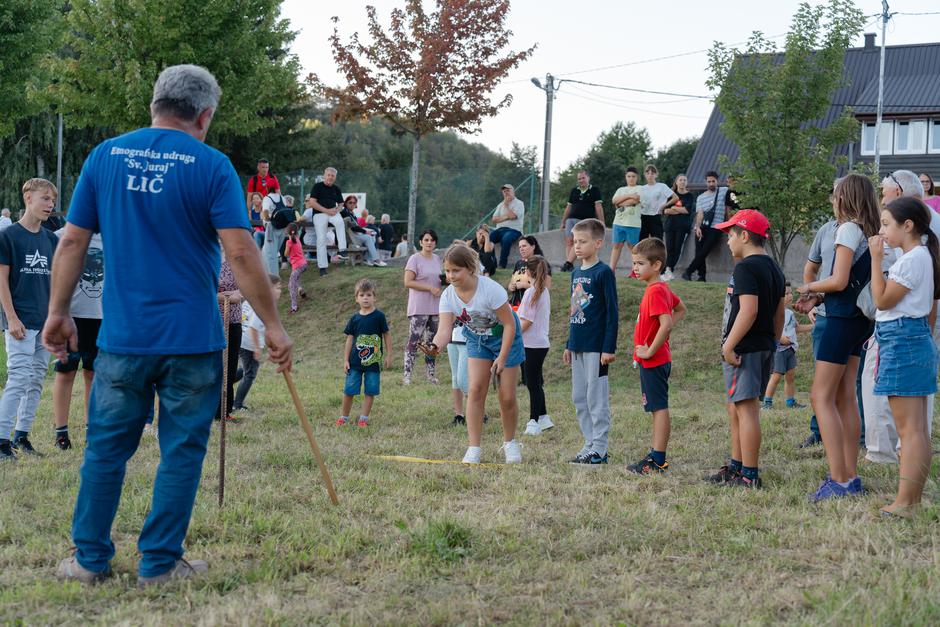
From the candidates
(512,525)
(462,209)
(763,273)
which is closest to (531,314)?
(763,273)

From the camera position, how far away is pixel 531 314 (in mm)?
9539

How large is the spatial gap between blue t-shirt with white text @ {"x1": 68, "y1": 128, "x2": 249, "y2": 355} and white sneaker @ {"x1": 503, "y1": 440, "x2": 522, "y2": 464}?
12.4 feet

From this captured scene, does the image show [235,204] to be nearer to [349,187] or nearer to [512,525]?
[512,525]

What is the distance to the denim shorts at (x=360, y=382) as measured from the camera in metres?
9.55

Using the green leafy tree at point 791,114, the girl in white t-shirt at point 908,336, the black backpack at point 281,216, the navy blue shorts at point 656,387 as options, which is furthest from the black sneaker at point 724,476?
the black backpack at point 281,216

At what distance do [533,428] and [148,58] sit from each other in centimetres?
1288

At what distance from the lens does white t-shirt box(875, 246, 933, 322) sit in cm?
511

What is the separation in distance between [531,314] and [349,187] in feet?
59.8

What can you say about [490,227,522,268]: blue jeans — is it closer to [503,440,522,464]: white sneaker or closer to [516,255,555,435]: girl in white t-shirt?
[516,255,555,435]: girl in white t-shirt

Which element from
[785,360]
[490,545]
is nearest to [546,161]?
[785,360]

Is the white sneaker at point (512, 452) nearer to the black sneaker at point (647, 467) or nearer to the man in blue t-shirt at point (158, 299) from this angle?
the black sneaker at point (647, 467)

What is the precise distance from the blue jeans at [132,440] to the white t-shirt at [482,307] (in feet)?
11.5

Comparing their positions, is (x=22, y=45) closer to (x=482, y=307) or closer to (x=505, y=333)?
(x=482, y=307)

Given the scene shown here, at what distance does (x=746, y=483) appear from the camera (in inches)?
242
